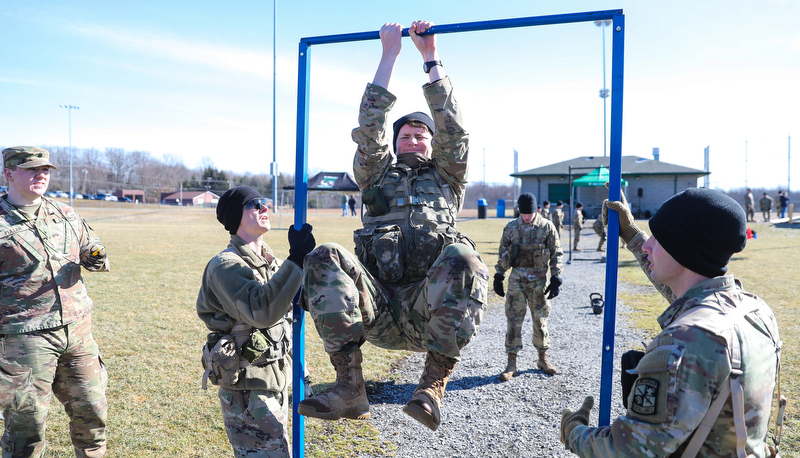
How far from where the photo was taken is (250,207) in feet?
10.9

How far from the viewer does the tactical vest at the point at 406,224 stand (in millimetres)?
2959

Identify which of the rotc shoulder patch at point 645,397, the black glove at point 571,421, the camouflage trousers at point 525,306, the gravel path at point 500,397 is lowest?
the gravel path at point 500,397

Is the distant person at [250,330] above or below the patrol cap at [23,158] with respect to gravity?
below

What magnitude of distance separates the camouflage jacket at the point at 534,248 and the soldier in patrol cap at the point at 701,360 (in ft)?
17.3

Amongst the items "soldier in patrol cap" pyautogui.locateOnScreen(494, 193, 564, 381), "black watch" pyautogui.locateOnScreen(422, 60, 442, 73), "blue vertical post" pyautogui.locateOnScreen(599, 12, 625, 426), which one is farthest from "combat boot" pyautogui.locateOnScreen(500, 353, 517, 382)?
"black watch" pyautogui.locateOnScreen(422, 60, 442, 73)

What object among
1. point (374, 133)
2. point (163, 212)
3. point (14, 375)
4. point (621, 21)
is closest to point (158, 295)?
point (14, 375)

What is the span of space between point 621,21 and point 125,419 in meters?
5.36

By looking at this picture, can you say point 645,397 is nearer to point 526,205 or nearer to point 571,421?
point 571,421

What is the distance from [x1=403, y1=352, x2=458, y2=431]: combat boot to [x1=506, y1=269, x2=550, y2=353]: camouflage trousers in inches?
178

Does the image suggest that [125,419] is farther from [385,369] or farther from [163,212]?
[163,212]

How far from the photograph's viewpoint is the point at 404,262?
3.01 m

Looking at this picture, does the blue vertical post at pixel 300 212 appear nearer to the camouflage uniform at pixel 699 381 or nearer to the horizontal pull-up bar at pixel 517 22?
the horizontal pull-up bar at pixel 517 22

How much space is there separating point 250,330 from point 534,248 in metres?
4.98

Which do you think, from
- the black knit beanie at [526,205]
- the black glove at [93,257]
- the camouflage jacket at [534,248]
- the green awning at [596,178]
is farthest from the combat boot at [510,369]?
the green awning at [596,178]
